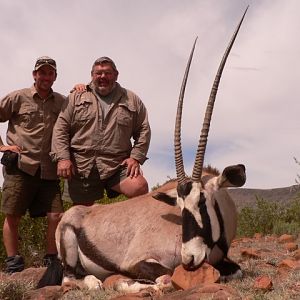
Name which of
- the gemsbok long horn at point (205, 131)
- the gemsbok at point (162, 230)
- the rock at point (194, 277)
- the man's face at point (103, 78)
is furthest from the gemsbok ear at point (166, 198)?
the man's face at point (103, 78)

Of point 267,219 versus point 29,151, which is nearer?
point 29,151

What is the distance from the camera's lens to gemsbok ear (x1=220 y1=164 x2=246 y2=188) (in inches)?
185

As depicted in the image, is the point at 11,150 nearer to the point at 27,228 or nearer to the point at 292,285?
the point at 27,228

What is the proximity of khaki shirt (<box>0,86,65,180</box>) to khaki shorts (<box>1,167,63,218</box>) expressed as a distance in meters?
0.16

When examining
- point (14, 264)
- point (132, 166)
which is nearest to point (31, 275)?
point (14, 264)

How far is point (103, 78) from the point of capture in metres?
6.18

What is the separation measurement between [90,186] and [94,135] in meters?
0.62

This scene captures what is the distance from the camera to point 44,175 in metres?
6.30

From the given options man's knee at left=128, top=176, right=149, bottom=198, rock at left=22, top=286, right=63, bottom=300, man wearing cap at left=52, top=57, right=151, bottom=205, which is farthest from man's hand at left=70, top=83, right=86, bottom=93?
rock at left=22, top=286, right=63, bottom=300

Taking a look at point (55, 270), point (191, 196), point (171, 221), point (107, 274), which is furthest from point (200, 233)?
point (55, 270)

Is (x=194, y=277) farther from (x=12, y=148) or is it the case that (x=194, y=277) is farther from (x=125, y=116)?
(x=12, y=148)

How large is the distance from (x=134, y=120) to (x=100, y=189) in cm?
93

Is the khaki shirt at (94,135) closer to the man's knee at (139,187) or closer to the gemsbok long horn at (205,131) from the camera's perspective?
the man's knee at (139,187)

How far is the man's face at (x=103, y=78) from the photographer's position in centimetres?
616
